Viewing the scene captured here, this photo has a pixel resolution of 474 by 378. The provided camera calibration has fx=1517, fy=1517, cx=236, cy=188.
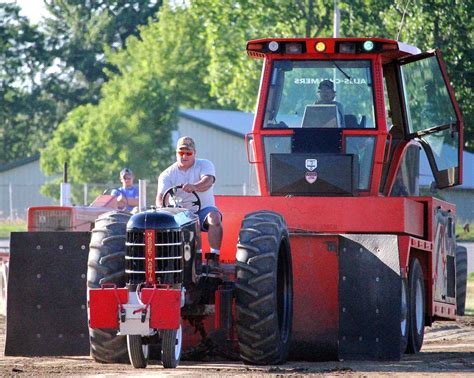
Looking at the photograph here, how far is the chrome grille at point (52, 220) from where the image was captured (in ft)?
76.7

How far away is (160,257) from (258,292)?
954 millimetres

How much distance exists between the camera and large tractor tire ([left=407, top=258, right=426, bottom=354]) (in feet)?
48.4

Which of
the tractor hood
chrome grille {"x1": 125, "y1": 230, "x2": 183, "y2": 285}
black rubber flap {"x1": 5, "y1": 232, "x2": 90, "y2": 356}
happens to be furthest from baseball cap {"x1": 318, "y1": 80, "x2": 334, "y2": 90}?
chrome grille {"x1": 125, "y1": 230, "x2": 183, "y2": 285}

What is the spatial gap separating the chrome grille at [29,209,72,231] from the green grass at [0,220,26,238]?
90.0 ft

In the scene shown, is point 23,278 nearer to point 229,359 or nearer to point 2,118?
point 229,359

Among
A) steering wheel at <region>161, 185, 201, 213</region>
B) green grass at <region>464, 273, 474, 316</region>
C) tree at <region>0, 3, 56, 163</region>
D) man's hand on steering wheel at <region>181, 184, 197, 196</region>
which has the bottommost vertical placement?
green grass at <region>464, 273, 474, 316</region>

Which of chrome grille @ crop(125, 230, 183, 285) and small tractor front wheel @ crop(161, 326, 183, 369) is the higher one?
chrome grille @ crop(125, 230, 183, 285)

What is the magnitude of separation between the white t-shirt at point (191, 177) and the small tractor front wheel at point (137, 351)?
1552mm

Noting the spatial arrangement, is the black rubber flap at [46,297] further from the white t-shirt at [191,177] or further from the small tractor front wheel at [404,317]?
the small tractor front wheel at [404,317]

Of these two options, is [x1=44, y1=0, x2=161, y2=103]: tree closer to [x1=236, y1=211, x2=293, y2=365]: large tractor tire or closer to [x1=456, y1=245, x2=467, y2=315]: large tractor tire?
[x1=456, y1=245, x2=467, y2=315]: large tractor tire

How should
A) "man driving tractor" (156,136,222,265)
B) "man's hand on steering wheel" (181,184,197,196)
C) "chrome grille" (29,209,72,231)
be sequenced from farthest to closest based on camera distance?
"chrome grille" (29,209,72,231) → "man driving tractor" (156,136,222,265) → "man's hand on steering wheel" (181,184,197,196)

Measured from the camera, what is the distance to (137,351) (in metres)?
12.1

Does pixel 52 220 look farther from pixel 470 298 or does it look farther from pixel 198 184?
pixel 198 184

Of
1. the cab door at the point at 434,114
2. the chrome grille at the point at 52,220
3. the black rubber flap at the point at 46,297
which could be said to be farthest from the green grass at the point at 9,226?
the black rubber flap at the point at 46,297
